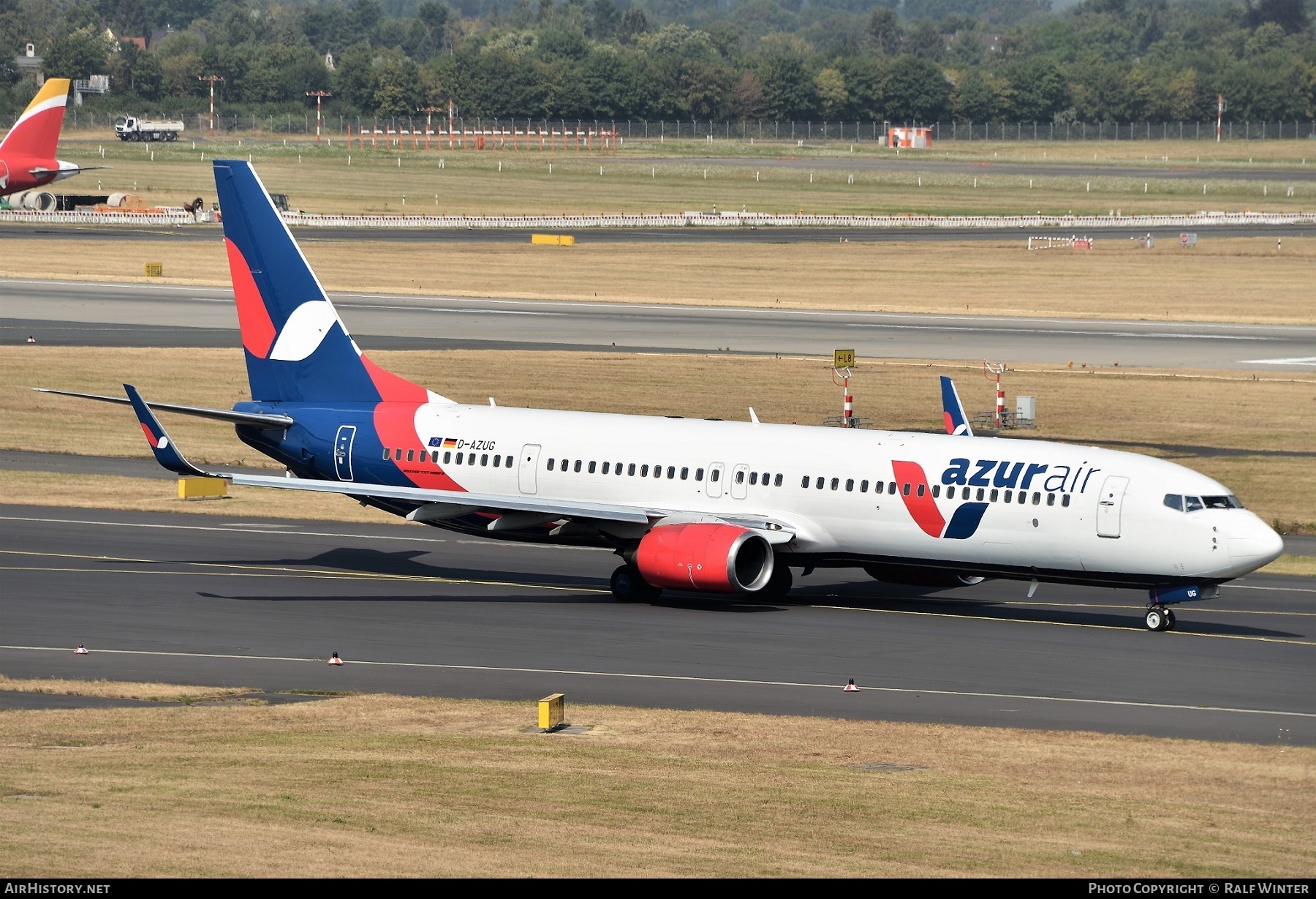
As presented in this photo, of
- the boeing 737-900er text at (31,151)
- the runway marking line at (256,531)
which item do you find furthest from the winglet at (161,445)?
the boeing 737-900er text at (31,151)

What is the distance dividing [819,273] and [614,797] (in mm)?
101991

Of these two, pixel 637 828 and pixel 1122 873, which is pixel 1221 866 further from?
pixel 637 828

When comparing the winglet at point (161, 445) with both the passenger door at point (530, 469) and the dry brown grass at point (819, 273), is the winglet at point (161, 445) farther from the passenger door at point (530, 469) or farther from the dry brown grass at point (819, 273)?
the dry brown grass at point (819, 273)

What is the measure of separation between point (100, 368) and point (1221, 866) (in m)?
68.9

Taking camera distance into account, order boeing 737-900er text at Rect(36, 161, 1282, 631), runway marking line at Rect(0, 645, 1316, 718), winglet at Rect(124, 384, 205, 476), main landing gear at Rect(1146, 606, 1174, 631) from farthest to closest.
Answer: winglet at Rect(124, 384, 205, 476) → main landing gear at Rect(1146, 606, 1174, 631) → boeing 737-900er text at Rect(36, 161, 1282, 631) → runway marking line at Rect(0, 645, 1316, 718)

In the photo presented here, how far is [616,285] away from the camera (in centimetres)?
12100

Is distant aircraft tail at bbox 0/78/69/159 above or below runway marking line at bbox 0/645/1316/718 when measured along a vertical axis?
above

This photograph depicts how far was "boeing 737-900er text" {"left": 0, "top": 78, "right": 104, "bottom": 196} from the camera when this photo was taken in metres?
135

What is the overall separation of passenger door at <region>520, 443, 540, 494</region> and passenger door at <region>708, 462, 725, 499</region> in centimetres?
467

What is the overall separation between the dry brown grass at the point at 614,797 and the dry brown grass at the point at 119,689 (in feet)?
4.94

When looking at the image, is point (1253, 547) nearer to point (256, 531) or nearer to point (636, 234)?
point (256, 531)

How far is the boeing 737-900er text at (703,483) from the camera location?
4091cm

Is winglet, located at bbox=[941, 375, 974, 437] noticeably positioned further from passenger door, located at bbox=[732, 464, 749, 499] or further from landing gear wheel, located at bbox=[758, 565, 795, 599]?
passenger door, located at bbox=[732, 464, 749, 499]

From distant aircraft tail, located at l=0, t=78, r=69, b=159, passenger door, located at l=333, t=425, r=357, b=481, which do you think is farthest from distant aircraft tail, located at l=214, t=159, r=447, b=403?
distant aircraft tail, located at l=0, t=78, r=69, b=159
